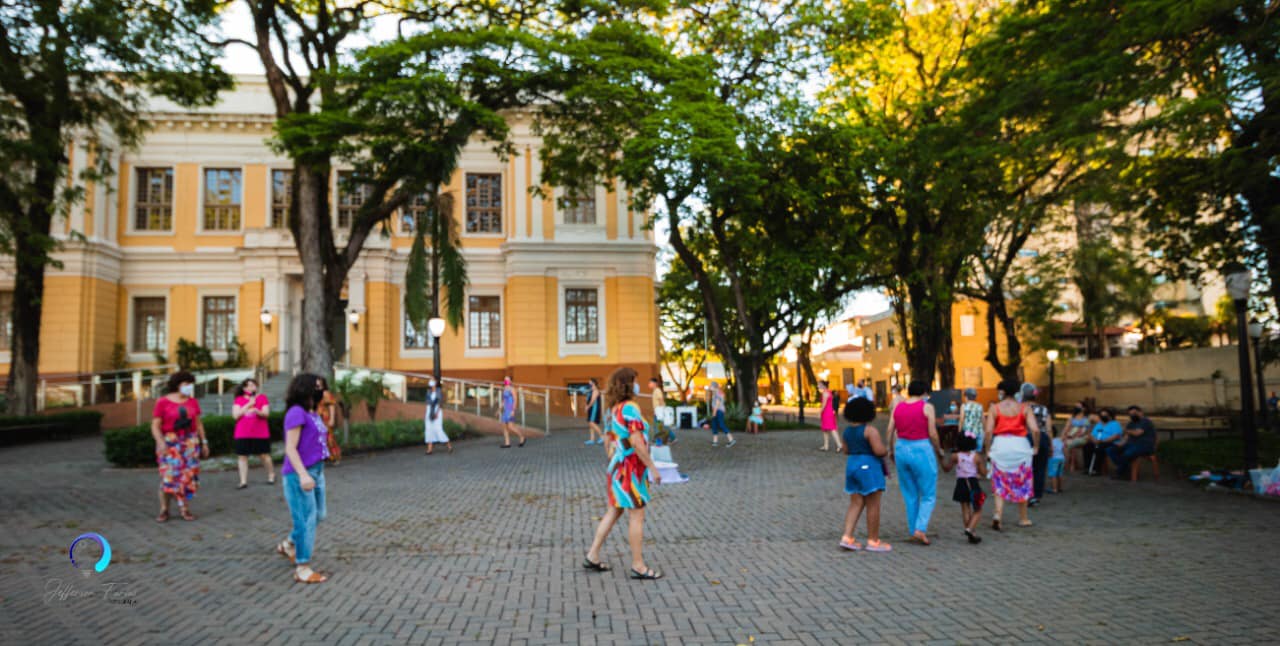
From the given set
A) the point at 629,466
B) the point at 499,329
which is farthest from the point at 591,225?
the point at 629,466

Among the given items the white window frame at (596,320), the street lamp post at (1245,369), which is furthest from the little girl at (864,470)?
the white window frame at (596,320)

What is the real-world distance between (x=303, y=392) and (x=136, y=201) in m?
28.7

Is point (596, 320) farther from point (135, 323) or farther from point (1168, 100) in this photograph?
point (1168, 100)

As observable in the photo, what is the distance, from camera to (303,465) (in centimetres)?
609

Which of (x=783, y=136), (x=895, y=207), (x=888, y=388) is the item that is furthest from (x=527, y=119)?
(x=888, y=388)

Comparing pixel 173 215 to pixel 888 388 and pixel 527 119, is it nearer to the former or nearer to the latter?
pixel 527 119

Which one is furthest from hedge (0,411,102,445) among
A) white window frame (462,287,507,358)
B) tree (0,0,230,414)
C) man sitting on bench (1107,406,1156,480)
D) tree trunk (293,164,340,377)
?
man sitting on bench (1107,406,1156,480)

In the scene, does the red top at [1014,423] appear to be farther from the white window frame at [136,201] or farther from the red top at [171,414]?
the white window frame at [136,201]

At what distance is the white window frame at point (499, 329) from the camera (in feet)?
99.7

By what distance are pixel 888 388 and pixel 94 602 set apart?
5084cm

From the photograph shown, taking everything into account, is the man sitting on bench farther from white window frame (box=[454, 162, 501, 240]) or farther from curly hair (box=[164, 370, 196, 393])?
white window frame (box=[454, 162, 501, 240])

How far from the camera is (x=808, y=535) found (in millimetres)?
7891

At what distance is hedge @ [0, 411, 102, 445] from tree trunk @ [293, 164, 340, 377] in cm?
722

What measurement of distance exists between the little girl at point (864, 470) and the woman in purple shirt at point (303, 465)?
4488 millimetres
